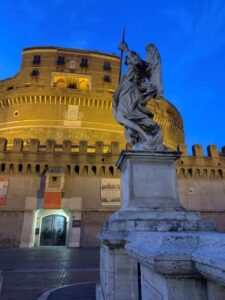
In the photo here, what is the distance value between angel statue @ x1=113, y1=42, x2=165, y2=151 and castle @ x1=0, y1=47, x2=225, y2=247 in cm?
1843

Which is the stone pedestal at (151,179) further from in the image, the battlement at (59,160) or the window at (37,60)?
the window at (37,60)

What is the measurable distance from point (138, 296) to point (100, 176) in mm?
20406

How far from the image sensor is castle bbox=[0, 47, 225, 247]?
21.0 m

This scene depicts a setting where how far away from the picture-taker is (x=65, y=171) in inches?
893

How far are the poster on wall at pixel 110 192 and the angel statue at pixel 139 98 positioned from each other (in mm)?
18420

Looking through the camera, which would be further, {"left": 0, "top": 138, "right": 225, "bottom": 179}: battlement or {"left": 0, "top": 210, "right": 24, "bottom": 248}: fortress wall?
{"left": 0, "top": 138, "right": 225, "bottom": 179}: battlement

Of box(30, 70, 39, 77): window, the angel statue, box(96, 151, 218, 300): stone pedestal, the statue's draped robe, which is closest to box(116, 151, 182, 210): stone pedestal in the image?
box(96, 151, 218, 300): stone pedestal

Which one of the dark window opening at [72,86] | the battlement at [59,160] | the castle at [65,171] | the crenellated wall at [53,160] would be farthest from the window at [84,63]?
the crenellated wall at [53,160]

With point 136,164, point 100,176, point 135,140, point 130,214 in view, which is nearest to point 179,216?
point 130,214

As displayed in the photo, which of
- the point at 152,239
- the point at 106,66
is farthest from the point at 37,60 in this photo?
the point at 152,239

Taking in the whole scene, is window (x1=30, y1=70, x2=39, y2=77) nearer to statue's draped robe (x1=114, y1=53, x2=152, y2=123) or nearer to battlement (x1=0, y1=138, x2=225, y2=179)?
battlement (x1=0, y1=138, x2=225, y2=179)

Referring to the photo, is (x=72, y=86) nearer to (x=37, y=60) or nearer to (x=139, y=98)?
(x=37, y=60)

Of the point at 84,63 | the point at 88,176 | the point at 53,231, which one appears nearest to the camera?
the point at 53,231

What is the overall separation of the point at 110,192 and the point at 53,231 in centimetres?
612
